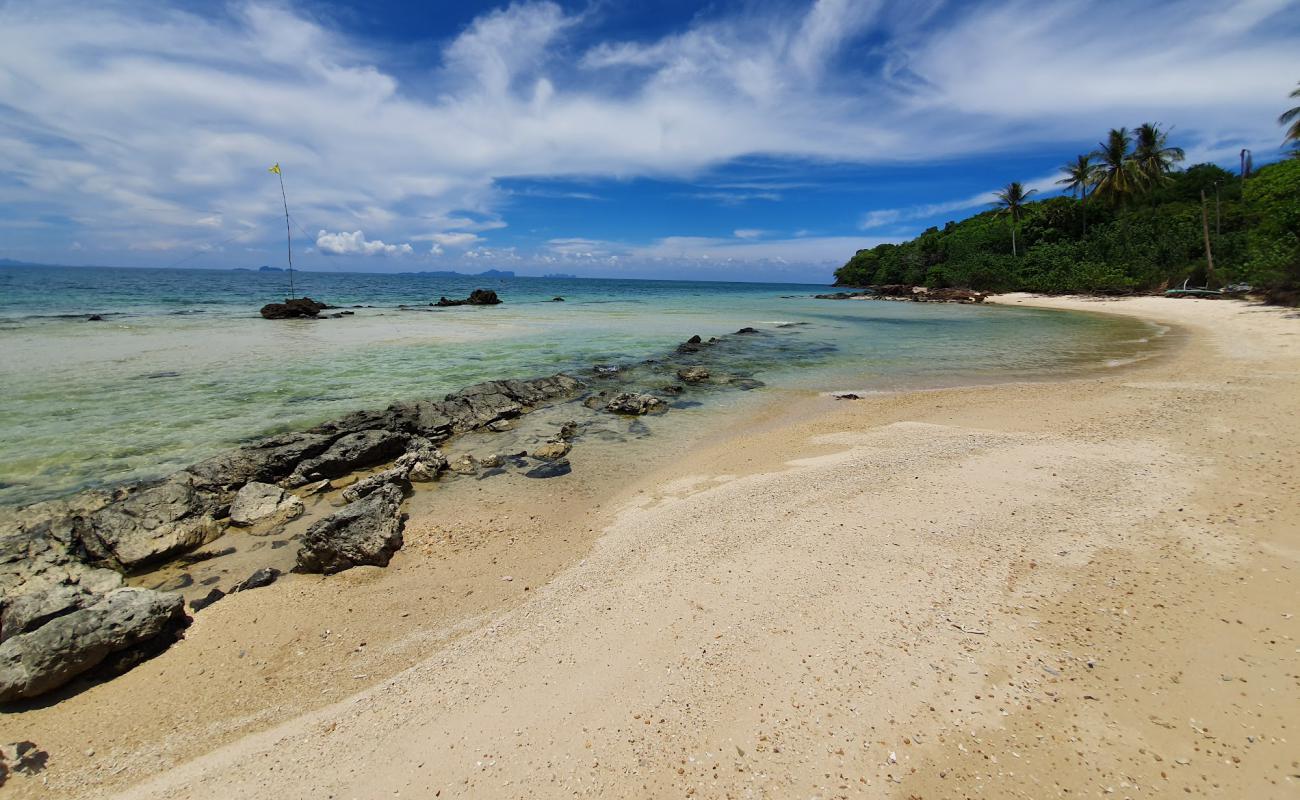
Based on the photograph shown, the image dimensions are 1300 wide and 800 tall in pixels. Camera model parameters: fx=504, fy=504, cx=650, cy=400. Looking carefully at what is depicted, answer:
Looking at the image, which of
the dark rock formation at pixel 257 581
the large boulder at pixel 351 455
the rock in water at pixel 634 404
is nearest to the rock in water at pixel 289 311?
the large boulder at pixel 351 455

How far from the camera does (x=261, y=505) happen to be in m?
7.09

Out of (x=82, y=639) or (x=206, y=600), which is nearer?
(x=82, y=639)

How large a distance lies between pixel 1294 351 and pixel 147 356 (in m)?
38.8

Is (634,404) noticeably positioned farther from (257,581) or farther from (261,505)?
(257,581)

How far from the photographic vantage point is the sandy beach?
302 cm

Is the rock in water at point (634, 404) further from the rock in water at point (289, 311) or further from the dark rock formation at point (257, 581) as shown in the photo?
the rock in water at point (289, 311)

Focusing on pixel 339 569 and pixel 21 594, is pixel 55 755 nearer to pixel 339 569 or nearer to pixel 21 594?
pixel 339 569

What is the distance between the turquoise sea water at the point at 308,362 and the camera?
9.74 meters

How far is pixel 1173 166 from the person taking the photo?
2108 inches

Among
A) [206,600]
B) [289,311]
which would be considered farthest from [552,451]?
[289,311]

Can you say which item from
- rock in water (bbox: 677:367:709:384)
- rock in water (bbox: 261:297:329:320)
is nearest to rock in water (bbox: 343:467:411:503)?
rock in water (bbox: 677:367:709:384)

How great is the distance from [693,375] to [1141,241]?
57355 millimetres

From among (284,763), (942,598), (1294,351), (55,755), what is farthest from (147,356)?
(1294,351)

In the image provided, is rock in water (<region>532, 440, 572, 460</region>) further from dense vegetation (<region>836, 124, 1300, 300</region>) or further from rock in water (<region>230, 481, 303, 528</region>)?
dense vegetation (<region>836, 124, 1300, 300</region>)
